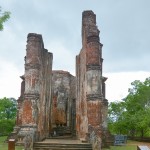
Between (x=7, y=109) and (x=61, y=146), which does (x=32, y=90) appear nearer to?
(x=61, y=146)

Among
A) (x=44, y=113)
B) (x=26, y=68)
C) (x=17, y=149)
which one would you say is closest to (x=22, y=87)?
(x=44, y=113)

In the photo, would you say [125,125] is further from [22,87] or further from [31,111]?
[31,111]

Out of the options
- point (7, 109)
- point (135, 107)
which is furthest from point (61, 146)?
point (7, 109)

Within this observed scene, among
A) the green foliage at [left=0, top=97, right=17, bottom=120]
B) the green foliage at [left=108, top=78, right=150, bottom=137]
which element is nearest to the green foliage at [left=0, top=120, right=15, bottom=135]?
the green foliage at [left=0, top=97, right=17, bottom=120]

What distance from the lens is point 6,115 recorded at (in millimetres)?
45594

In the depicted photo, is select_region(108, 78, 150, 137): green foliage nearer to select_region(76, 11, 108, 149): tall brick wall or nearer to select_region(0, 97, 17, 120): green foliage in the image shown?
select_region(76, 11, 108, 149): tall brick wall

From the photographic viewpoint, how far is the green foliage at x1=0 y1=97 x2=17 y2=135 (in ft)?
128

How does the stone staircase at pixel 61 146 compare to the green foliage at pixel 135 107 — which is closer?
the stone staircase at pixel 61 146

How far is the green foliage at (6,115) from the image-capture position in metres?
38.9

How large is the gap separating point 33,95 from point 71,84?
1362 cm

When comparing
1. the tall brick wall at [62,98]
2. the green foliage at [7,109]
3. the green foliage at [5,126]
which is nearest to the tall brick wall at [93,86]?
the tall brick wall at [62,98]

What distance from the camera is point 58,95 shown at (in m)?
30.4

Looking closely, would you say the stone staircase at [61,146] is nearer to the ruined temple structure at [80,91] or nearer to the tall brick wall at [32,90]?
the ruined temple structure at [80,91]

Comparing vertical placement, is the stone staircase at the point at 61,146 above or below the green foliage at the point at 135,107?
below
